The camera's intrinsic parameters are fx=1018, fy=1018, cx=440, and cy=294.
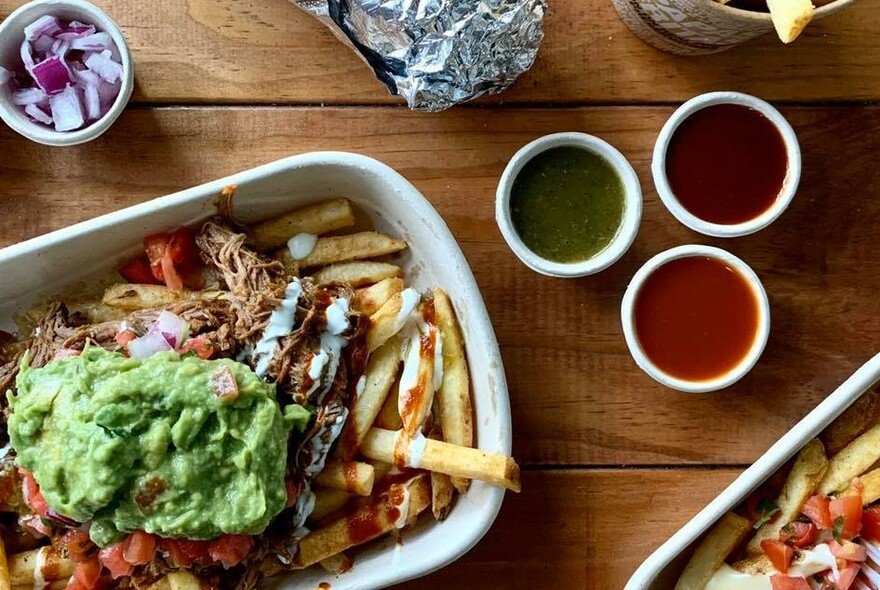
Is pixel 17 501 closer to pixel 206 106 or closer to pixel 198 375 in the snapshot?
pixel 198 375

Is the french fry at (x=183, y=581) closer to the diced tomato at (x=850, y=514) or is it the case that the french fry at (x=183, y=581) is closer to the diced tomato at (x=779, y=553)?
the diced tomato at (x=779, y=553)

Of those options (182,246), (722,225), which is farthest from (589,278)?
(182,246)

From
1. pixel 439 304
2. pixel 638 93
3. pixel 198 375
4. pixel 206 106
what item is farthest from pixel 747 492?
pixel 206 106

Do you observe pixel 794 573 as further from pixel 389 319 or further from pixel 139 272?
pixel 139 272

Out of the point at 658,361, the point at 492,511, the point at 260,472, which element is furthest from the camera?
the point at 658,361

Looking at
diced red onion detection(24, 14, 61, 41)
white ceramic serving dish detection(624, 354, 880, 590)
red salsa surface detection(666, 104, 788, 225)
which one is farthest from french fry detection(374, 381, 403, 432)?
diced red onion detection(24, 14, 61, 41)

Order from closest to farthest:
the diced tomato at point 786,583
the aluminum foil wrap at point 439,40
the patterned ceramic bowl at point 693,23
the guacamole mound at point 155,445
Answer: the guacamole mound at point 155,445 < the patterned ceramic bowl at point 693,23 < the aluminum foil wrap at point 439,40 < the diced tomato at point 786,583

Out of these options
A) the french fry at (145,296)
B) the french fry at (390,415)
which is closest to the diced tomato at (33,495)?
the french fry at (145,296)
